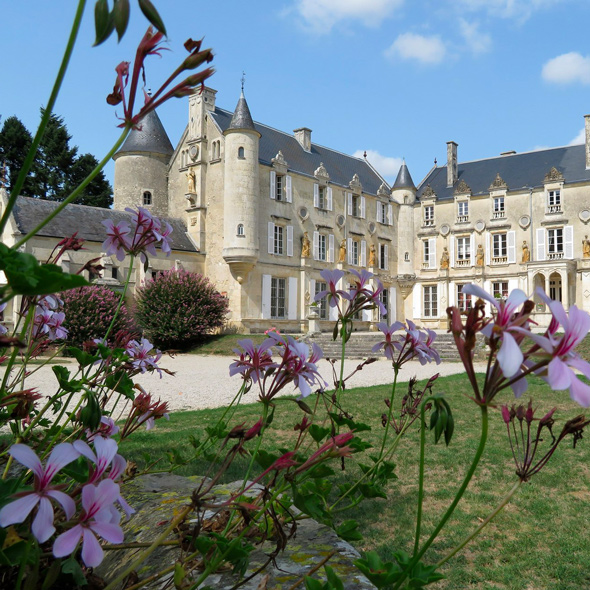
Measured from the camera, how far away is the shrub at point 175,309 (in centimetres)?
2255

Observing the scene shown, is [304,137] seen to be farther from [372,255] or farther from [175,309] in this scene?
[175,309]

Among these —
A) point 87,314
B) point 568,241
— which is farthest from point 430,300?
point 87,314

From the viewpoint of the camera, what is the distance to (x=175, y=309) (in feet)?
74.7

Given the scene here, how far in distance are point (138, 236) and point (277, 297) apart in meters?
26.8

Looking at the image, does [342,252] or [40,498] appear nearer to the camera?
[40,498]

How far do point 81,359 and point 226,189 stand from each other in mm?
25526

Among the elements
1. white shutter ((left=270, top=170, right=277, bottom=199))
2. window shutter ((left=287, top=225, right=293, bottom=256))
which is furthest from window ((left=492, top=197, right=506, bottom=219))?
white shutter ((left=270, top=170, right=277, bottom=199))

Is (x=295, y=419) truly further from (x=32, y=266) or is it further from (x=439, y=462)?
(x=32, y=266)

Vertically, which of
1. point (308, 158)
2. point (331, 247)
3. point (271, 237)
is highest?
point (308, 158)

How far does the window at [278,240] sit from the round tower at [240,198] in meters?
2.02

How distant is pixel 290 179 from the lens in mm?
29562

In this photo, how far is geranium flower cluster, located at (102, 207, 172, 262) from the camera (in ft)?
6.08

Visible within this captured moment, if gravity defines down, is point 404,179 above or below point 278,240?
above

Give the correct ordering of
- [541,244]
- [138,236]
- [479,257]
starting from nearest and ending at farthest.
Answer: [138,236] → [541,244] → [479,257]
